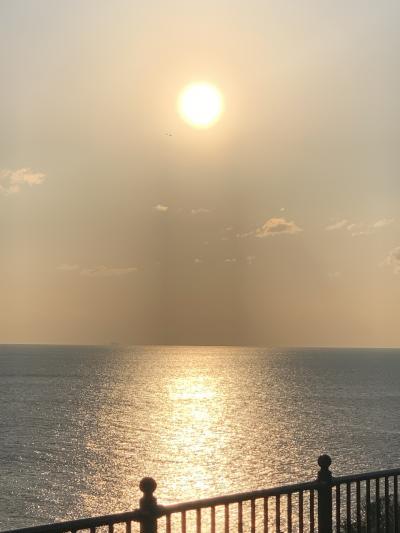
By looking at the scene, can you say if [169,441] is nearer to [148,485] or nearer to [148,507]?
[148,507]

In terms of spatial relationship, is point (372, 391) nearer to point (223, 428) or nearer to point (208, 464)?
point (223, 428)

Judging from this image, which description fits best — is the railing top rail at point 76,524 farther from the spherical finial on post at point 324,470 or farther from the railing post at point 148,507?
the spherical finial on post at point 324,470

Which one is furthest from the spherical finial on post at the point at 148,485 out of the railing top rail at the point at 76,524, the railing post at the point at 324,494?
the railing post at the point at 324,494

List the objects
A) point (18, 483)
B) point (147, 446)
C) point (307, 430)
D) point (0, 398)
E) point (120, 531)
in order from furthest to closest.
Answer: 1. point (0, 398)
2. point (307, 430)
3. point (147, 446)
4. point (18, 483)
5. point (120, 531)

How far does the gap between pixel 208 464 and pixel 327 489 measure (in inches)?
2189

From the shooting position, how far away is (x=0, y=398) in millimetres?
124688

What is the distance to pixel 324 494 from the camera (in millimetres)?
7602

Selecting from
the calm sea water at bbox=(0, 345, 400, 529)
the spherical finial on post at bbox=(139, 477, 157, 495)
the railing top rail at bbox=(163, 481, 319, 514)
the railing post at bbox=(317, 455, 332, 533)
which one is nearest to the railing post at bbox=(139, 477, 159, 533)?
the spherical finial on post at bbox=(139, 477, 157, 495)

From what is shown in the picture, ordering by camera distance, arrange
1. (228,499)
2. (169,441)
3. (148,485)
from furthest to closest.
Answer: (169,441) < (228,499) < (148,485)

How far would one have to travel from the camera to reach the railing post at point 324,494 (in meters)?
7.53

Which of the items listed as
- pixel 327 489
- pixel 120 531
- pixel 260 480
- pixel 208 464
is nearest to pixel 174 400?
pixel 208 464

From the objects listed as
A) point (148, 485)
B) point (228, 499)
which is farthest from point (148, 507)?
point (228, 499)

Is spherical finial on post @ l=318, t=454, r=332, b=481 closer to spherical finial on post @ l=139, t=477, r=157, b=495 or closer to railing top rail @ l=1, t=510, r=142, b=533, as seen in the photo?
spherical finial on post @ l=139, t=477, r=157, b=495

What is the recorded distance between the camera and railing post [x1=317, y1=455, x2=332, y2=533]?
7.53 metres
